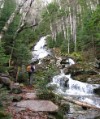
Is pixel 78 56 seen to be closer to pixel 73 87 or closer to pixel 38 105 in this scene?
pixel 73 87

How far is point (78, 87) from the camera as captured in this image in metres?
22.1

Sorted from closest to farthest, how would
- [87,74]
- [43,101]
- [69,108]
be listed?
[43,101] → [69,108] → [87,74]

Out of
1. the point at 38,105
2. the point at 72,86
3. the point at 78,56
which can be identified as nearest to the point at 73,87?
the point at 72,86

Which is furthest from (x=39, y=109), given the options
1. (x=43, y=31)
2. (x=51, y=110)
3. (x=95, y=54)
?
(x=43, y=31)

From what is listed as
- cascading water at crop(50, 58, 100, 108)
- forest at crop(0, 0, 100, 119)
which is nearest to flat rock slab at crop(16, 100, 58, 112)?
forest at crop(0, 0, 100, 119)

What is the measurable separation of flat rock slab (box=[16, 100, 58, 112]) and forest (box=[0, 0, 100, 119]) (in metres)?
0.16

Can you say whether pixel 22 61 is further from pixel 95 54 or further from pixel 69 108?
pixel 95 54

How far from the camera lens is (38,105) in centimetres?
1088

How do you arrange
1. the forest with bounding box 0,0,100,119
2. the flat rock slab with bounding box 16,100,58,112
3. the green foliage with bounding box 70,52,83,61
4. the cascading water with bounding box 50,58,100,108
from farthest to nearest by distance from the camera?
the green foliage with bounding box 70,52,83,61 < the cascading water with bounding box 50,58,100,108 < the flat rock slab with bounding box 16,100,58,112 < the forest with bounding box 0,0,100,119

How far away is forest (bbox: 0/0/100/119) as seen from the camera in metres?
10.0

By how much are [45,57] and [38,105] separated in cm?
2344

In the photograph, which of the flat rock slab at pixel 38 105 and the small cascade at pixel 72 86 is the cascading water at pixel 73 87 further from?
the flat rock slab at pixel 38 105

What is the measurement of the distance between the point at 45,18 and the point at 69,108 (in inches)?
1423

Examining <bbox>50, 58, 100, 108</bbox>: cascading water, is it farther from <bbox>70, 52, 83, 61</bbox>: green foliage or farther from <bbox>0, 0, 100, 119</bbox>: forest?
<bbox>70, 52, 83, 61</bbox>: green foliage
